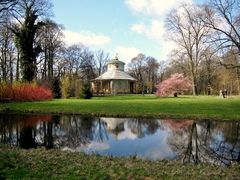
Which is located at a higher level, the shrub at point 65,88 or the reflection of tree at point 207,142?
the shrub at point 65,88

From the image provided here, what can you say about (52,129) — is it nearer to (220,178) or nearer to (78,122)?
(78,122)

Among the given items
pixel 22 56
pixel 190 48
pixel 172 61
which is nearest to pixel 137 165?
pixel 22 56

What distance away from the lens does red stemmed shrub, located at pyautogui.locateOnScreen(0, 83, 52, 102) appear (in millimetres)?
34281

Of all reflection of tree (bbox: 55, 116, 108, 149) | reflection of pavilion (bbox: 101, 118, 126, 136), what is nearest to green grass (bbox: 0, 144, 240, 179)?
reflection of tree (bbox: 55, 116, 108, 149)

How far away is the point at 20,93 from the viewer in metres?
35.8

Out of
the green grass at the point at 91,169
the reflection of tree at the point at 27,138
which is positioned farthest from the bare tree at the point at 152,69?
the green grass at the point at 91,169

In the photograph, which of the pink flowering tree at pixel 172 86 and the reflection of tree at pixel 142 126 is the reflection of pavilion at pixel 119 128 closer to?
the reflection of tree at pixel 142 126

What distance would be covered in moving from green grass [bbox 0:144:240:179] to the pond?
2.27m

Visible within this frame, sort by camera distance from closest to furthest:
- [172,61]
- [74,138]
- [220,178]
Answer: [220,178] < [74,138] < [172,61]

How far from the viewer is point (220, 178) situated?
322 inches

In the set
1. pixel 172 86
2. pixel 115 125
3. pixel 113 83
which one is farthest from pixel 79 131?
pixel 113 83

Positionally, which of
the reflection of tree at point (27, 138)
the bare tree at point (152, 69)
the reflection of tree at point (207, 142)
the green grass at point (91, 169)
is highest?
the bare tree at point (152, 69)

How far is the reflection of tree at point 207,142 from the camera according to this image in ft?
40.4

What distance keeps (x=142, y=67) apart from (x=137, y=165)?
91.0 metres
